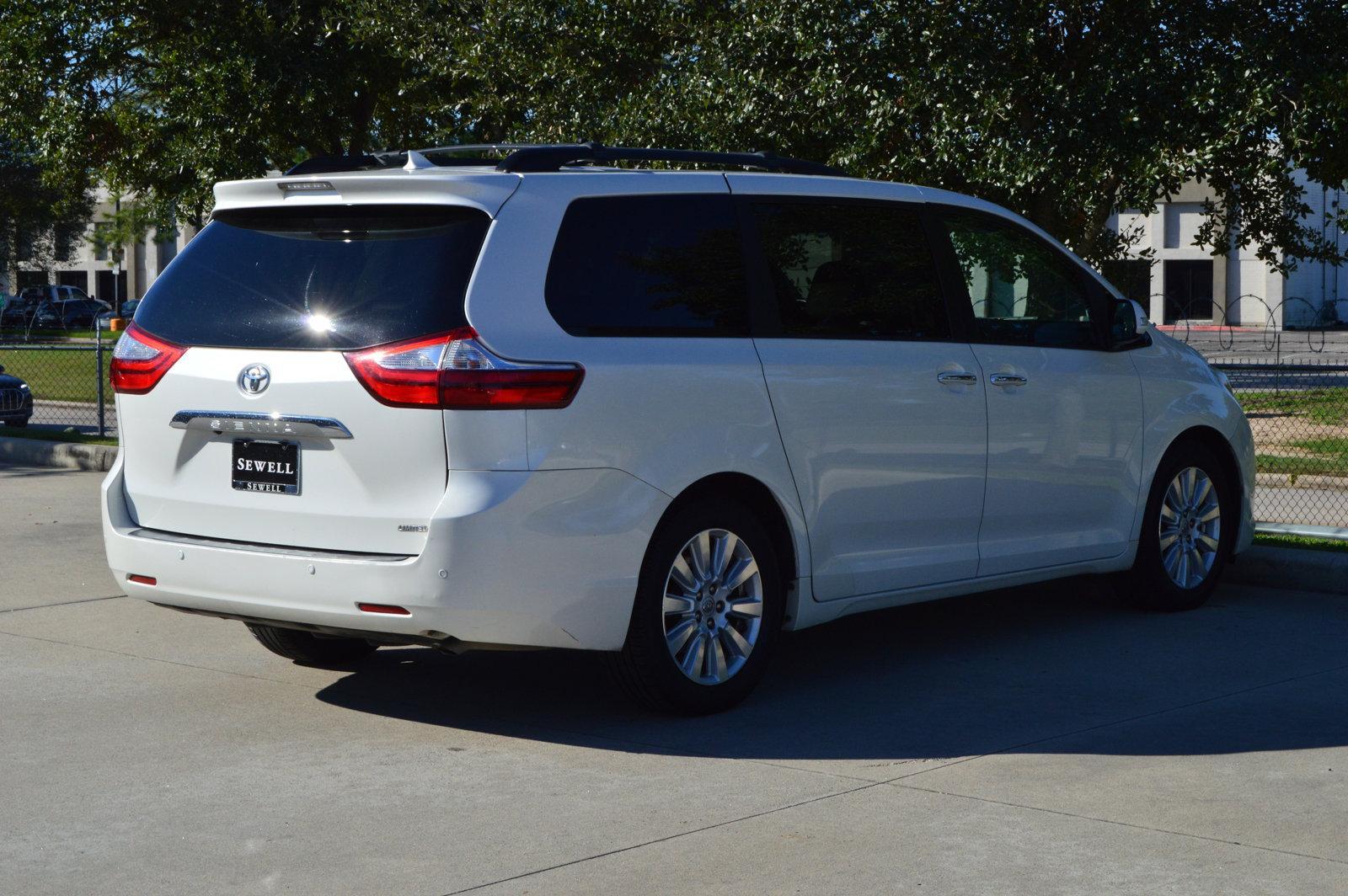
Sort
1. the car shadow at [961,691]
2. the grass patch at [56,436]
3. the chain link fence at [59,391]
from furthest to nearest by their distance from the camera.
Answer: the chain link fence at [59,391], the grass patch at [56,436], the car shadow at [961,691]

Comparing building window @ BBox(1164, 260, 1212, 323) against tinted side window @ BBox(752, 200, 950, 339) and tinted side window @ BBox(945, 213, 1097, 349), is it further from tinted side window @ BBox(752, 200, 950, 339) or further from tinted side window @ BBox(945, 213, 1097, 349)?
tinted side window @ BBox(752, 200, 950, 339)

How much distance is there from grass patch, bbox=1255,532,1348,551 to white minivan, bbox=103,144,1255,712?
2820 millimetres

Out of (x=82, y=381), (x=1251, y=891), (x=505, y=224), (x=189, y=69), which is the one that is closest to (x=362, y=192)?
(x=505, y=224)

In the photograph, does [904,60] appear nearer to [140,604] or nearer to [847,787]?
[140,604]

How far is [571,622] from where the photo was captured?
18.9 ft

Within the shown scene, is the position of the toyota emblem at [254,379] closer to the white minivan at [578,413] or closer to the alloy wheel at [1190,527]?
the white minivan at [578,413]

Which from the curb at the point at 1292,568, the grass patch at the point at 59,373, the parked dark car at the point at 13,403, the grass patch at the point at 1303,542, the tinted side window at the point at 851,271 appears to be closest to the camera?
the tinted side window at the point at 851,271

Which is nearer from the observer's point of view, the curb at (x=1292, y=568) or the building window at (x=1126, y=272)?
the curb at (x=1292, y=568)

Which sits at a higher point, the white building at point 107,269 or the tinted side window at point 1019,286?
the white building at point 107,269

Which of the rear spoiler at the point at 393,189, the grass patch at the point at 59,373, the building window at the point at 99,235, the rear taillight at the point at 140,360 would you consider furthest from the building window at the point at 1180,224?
the rear taillight at the point at 140,360

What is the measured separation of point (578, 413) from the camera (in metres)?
5.71

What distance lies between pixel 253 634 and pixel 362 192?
8.33 feet

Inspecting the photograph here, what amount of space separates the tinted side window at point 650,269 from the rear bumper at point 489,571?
59cm

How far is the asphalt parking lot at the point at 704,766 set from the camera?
4.56m
